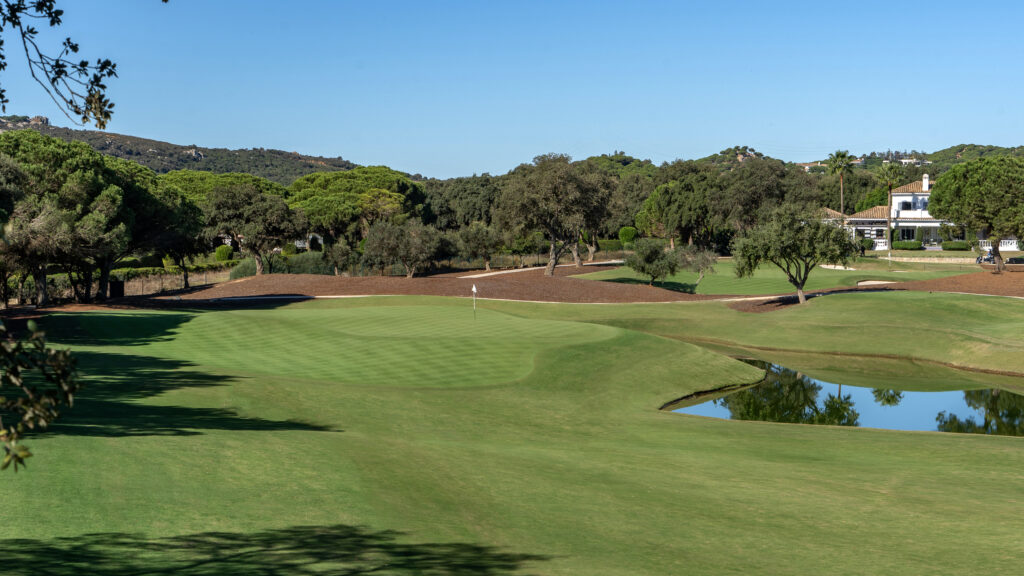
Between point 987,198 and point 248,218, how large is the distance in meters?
73.5

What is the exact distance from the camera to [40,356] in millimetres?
4613

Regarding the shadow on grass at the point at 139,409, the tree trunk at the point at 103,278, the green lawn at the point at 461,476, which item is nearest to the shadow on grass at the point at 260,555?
the green lawn at the point at 461,476

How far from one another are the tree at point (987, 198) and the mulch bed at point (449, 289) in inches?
1278

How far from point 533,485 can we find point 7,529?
26.3 ft

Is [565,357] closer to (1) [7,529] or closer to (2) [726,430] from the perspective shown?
(2) [726,430]

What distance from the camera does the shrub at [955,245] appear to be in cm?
10864

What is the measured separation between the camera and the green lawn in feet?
33.1

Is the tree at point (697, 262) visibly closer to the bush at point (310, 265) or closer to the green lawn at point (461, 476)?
the bush at point (310, 265)

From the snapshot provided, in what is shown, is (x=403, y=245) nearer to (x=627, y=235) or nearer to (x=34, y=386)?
(x=627, y=235)

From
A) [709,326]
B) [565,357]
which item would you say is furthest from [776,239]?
[565,357]

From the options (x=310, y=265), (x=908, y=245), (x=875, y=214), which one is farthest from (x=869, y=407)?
(x=875, y=214)

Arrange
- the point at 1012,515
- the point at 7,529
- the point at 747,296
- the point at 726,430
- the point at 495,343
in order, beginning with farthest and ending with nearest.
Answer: the point at 747,296, the point at 495,343, the point at 726,430, the point at 1012,515, the point at 7,529

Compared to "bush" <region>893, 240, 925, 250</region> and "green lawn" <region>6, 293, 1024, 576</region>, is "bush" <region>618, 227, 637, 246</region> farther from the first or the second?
"green lawn" <region>6, 293, 1024, 576</region>

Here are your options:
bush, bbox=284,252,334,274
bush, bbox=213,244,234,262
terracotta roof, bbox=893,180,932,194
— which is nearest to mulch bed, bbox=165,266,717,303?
bush, bbox=284,252,334,274
